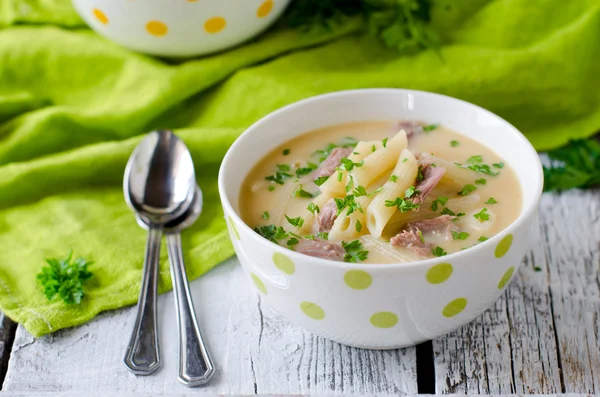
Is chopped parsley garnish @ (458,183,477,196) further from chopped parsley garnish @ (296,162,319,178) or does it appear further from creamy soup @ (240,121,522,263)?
chopped parsley garnish @ (296,162,319,178)

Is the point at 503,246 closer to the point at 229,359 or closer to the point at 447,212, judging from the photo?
the point at 447,212

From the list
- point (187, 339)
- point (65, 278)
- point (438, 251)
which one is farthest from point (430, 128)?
point (65, 278)

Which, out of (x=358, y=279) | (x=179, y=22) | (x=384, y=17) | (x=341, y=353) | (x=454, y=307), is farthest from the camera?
(x=384, y=17)

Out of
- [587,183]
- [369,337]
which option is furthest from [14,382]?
[587,183]

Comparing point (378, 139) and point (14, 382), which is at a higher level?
point (378, 139)

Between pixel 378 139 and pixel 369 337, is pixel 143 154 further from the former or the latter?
pixel 369 337

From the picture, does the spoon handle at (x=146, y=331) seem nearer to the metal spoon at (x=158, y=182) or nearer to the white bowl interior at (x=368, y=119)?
the metal spoon at (x=158, y=182)
